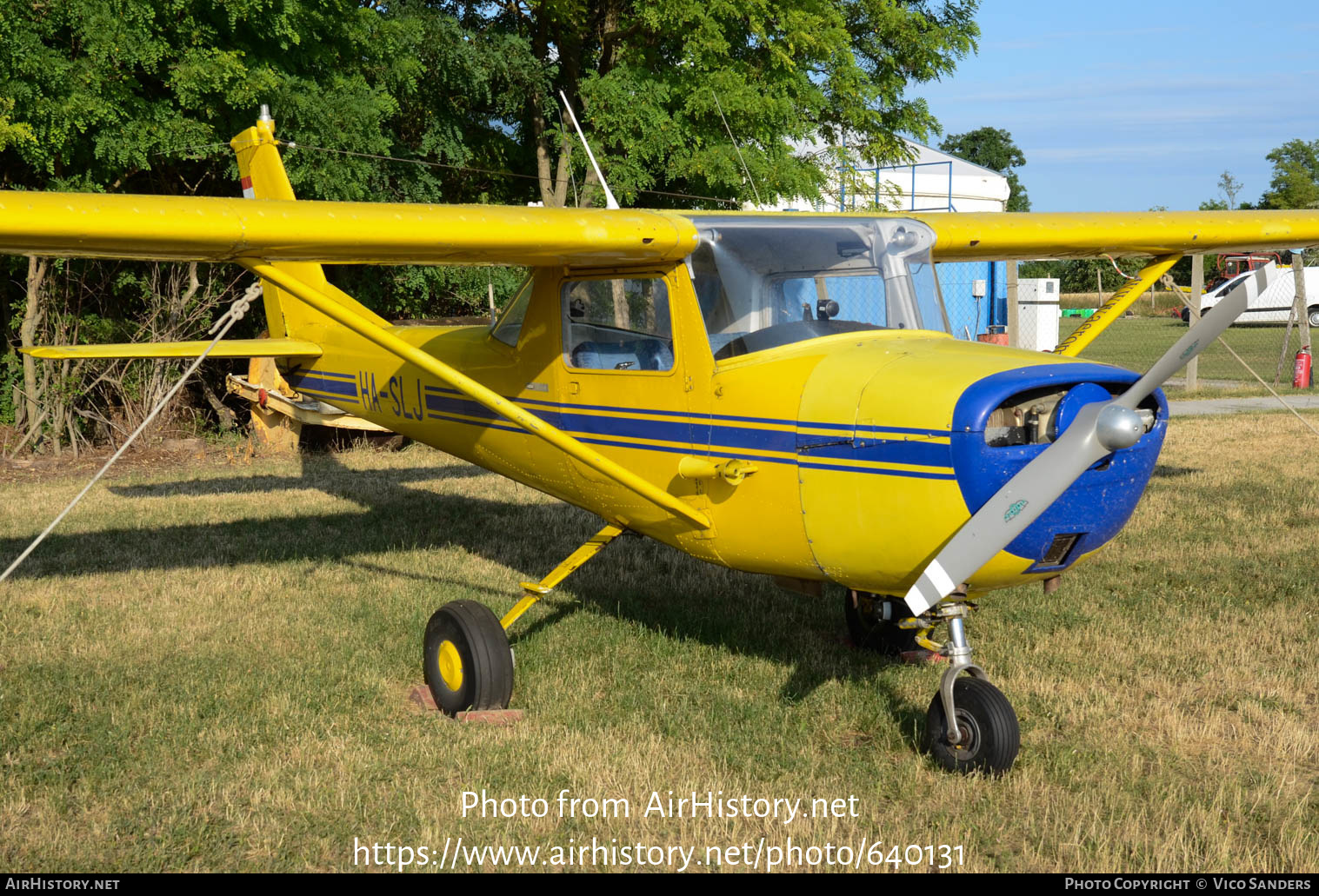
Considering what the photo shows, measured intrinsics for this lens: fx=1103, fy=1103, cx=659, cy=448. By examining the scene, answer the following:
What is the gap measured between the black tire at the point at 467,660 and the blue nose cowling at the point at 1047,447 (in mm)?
2433

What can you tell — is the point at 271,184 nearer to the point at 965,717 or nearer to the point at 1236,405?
the point at 965,717

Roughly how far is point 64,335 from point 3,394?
53.8 inches

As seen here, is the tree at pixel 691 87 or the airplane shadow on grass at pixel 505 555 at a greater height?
the tree at pixel 691 87

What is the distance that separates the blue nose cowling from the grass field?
1000 mm

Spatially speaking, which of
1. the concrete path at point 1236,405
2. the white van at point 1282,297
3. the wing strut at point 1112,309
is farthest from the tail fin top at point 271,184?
the white van at point 1282,297

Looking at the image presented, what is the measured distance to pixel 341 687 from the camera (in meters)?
5.55

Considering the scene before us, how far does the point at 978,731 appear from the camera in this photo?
14.4 feet

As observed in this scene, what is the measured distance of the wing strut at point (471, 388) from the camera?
4812mm

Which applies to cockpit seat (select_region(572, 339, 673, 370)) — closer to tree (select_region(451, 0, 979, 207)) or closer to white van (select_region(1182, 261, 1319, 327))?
tree (select_region(451, 0, 979, 207))

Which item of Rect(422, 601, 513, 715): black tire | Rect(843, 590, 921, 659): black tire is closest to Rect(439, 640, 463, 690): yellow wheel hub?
Rect(422, 601, 513, 715): black tire

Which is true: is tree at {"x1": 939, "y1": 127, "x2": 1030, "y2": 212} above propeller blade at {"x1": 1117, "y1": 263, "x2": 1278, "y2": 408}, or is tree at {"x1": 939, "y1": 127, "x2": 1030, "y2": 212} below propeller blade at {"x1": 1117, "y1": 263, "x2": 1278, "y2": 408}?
above

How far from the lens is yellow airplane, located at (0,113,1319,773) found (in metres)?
4.06

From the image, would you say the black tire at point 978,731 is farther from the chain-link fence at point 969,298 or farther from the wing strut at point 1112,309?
the chain-link fence at point 969,298
